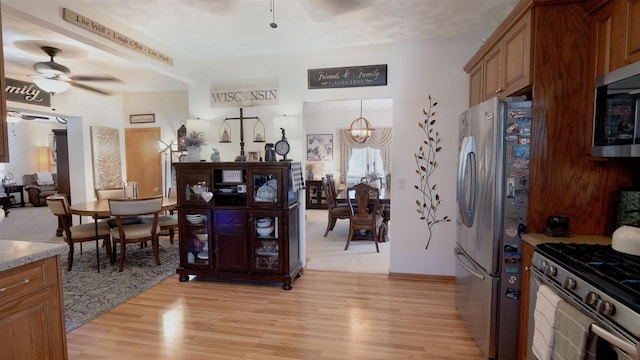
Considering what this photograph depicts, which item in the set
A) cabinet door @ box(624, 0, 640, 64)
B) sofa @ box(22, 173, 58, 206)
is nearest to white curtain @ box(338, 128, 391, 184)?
cabinet door @ box(624, 0, 640, 64)

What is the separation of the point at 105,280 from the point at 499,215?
4057mm

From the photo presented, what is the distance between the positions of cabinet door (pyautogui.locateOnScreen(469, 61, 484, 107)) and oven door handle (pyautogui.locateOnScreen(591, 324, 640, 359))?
2.12 m

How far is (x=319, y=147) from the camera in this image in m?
8.38

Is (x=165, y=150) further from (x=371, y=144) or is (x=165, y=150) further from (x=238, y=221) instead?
(x=371, y=144)

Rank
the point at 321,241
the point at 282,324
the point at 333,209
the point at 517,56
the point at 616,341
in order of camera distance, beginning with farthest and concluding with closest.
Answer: the point at 333,209 < the point at 321,241 < the point at 282,324 < the point at 517,56 < the point at 616,341

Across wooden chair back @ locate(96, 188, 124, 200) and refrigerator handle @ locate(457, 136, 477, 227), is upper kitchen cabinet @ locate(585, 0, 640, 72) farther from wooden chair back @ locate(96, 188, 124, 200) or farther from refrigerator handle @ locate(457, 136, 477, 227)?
wooden chair back @ locate(96, 188, 124, 200)

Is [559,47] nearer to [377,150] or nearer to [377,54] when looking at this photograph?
[377,54]

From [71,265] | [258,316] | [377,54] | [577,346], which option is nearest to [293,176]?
[258,316]

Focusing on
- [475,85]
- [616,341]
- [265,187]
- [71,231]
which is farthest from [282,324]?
[71,231]

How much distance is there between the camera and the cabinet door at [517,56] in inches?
78.9

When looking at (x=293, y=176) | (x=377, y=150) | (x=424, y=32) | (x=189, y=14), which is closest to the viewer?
(x=189, y=14)

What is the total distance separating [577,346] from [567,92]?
1.47 metres

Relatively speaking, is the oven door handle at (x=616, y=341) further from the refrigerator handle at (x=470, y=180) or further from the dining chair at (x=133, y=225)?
the dining chair at (x=133, y=225)

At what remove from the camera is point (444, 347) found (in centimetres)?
234
